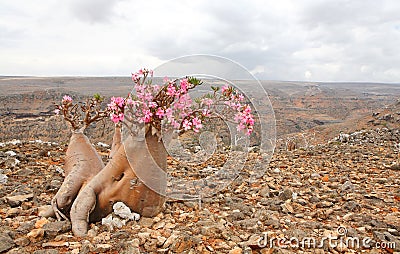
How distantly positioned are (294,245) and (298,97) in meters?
109

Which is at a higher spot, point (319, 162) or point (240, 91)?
point (240, 91)

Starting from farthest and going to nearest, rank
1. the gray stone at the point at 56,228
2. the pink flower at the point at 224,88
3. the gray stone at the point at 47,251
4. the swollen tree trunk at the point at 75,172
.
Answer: the swollen tree trunk at the point at 75,172
the gray stone at the point at 56,228
the pink flower at the point at 224,88
the gray stone at the point at 47,251

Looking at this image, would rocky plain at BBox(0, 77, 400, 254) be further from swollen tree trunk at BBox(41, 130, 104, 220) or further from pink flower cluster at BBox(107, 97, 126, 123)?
pink flower cluster at BBox(107, 97, 126, 123)

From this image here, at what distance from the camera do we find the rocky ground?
3869mm

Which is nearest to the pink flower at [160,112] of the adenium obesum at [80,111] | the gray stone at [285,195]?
the adenium obesum at [80,111]

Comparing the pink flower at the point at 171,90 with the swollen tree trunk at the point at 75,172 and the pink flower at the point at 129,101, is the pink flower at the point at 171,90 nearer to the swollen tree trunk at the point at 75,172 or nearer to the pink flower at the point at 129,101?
the pink flower at the point at 129,101

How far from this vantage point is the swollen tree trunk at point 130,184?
4.41 m

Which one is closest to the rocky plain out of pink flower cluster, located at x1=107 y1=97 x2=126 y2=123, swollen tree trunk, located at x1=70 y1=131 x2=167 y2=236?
swollen tree trunk, located at x1=70 y1=131 x2=167 y2=236

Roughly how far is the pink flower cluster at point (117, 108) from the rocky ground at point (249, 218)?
4.40 ft

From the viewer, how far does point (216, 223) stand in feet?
14.4

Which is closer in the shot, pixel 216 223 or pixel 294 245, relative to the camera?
pixel 294 245

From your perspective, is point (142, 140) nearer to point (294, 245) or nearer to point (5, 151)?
point (294, 245)

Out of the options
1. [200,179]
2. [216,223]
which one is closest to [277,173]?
[200,179]

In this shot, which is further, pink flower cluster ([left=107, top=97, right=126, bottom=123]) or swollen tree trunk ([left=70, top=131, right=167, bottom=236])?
swollen tree trunk ([left=70, top=131, right=167, bottom=236])
